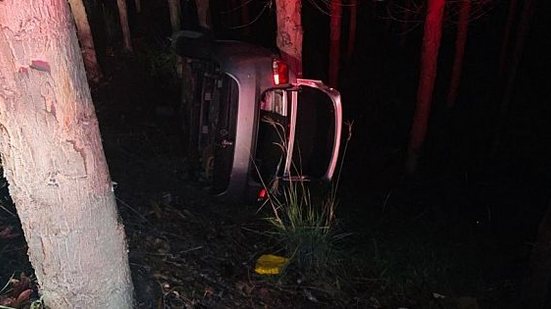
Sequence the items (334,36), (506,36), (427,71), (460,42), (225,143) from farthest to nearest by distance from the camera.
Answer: (506,36) → (334,36) → (460,42) → (427,71) → (225,143)

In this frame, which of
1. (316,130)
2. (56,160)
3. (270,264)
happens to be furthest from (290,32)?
(56,160)

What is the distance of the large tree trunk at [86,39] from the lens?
8.50 m

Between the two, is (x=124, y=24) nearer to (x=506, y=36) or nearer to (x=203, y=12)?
(x=203, y=12)

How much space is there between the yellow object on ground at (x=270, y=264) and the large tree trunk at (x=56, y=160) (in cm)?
141

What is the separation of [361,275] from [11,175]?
109 inches

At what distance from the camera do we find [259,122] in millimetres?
4926

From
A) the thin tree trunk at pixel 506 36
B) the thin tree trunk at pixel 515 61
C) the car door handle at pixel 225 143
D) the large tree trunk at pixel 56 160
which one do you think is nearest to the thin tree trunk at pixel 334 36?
the thin tree trunk at pixel 515 61

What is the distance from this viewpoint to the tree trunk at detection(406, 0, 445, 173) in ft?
25.3

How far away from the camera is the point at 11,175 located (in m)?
2.18

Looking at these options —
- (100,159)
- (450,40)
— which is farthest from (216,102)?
(450,40)

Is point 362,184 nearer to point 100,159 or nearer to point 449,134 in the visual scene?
point 449,134

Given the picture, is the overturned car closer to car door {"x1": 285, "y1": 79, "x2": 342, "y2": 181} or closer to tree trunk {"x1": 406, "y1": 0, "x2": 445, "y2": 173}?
car door {"x1": 285, "y1": 79, "x2": 342, "y2": 181}

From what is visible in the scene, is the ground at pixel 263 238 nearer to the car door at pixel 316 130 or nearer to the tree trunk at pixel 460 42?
the car door at pixel 316 130

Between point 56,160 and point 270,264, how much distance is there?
6.73 feet
